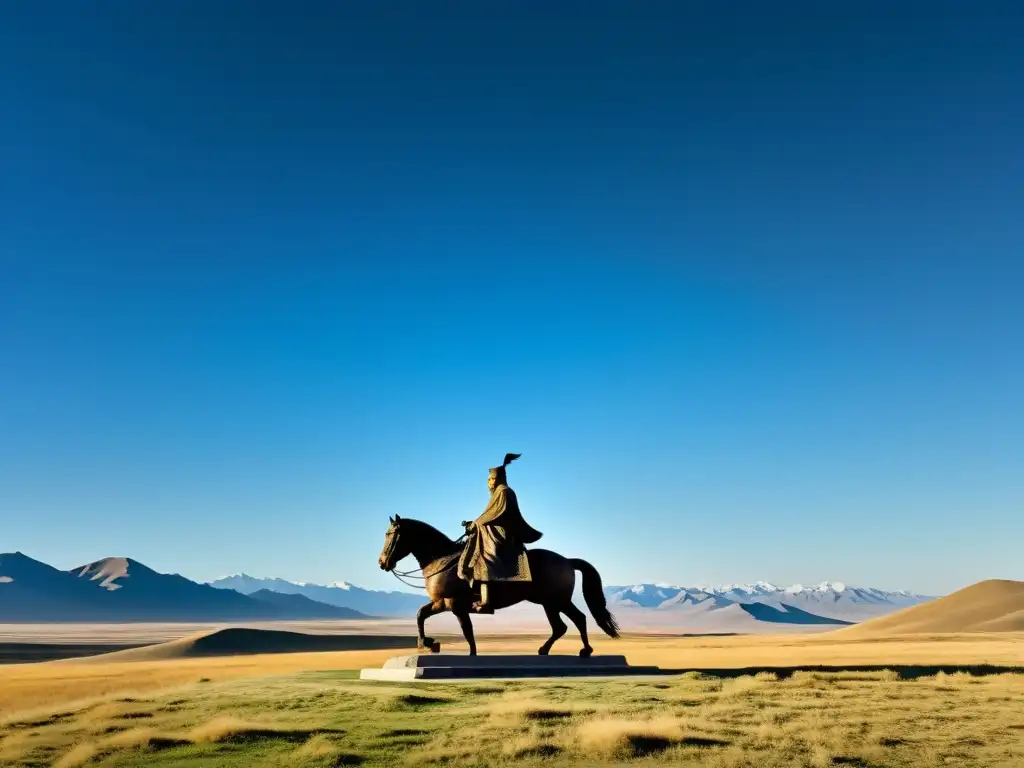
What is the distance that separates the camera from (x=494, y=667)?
22.7 metres

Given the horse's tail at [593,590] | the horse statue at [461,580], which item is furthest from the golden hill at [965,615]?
the horse statue at [461,580]

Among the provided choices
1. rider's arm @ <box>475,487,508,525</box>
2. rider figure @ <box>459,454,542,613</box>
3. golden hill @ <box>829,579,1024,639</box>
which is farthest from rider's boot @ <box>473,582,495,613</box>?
golden hill @ <box>829,579,1024,639</box>

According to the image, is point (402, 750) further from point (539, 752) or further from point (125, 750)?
point (125, 750)

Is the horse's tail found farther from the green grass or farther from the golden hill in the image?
the golden hill

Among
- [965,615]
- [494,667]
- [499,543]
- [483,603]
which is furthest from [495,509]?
[965,615]

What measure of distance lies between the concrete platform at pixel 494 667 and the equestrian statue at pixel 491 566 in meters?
0.65

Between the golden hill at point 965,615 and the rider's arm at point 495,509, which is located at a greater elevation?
the golden hill at point 965,615

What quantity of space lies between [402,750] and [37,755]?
600 cm

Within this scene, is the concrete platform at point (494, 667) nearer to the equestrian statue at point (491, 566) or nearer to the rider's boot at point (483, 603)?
the equestrian statue at point (491, 566)

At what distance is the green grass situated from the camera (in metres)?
12.6

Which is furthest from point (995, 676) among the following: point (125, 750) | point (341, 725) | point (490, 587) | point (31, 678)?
point (31, 678)

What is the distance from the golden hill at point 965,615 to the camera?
82438 mm

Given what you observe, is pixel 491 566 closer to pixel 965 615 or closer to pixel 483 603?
pixel 483 603

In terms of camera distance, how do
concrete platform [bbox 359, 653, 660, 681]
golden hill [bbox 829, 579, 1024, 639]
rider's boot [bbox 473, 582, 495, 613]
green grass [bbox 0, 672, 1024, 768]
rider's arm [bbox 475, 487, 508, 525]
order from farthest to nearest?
golden hill [bbox 829, 579, 1024, 639] → rider's arm [bbox 475, 487, 508, 525] → rider's boot [bbox 473, 582, 495, 613] → concrete platform [bbox 359, 653, 660, 681] → green grass [bbox 0, 672, 1024, 768]
